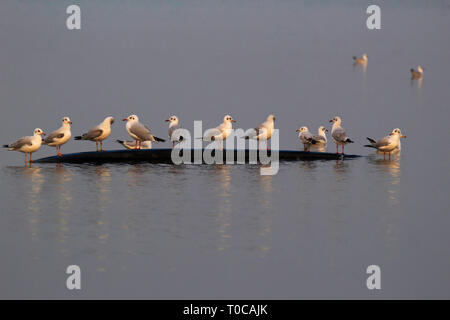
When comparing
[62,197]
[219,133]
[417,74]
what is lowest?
[62,197]

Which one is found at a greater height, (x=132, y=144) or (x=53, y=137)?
(x=53, y=137)

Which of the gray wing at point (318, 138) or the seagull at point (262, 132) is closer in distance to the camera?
the seagull at point (262, 132)

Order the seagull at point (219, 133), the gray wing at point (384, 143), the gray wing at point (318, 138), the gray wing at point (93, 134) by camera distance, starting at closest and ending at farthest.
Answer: the gray wing at point (93, 134)
the gray wing at point (384, 143)
the seagull at point (219, 133)
the gray wing at point (318, 138)

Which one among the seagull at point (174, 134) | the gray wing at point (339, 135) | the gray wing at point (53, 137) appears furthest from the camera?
the seagull at point (174, 134)

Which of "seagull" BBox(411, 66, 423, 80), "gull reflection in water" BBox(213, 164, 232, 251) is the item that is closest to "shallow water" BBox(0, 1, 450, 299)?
"gull reflection in water" BBox(213, 164, 232, 251)

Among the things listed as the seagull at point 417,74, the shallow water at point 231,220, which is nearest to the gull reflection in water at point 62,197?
the shallow water at point 231,220

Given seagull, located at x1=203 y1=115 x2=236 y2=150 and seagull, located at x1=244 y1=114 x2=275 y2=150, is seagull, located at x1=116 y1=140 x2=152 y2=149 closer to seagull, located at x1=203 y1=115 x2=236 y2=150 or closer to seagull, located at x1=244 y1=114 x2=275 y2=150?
seagull, located at x1=203 y1=115 x2=236 y2=150

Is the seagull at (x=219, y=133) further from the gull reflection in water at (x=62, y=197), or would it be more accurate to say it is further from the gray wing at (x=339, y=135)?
the gull reflection in water at (x=62, y=197)

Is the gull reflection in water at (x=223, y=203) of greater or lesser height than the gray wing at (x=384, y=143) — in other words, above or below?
below

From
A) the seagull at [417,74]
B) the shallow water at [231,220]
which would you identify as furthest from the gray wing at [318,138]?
the seagull at [417,74]

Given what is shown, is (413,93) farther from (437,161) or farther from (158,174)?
(158,174)

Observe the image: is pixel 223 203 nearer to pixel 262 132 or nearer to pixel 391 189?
pixel 391 189

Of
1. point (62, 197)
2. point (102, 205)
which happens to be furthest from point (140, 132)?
point (102, 205)

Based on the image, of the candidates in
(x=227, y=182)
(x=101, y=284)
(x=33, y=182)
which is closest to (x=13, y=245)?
(x=101, y=284)
